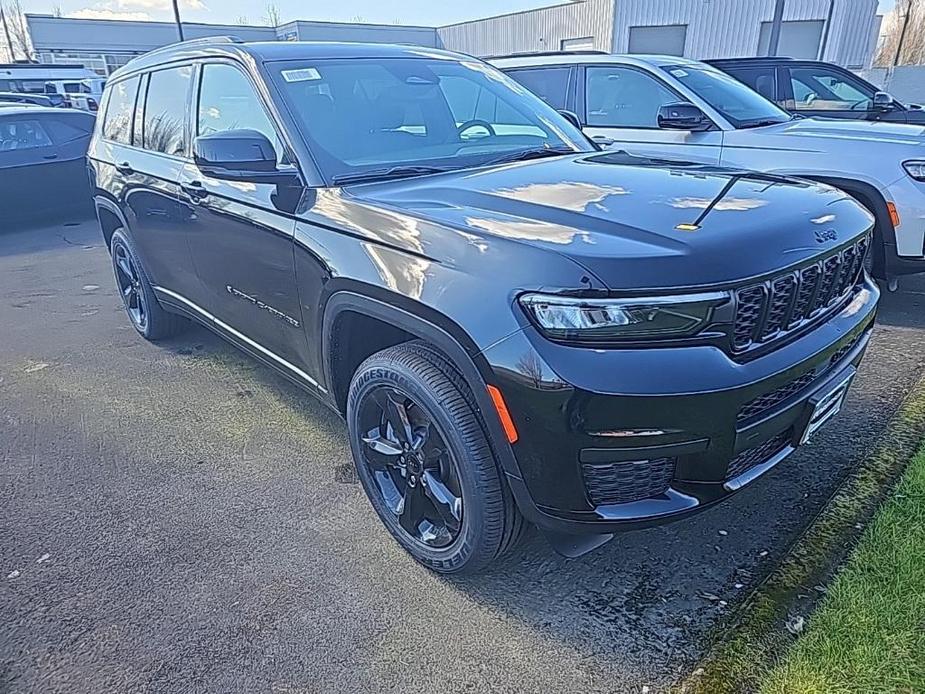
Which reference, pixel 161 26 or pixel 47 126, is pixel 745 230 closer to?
pixel 47 126

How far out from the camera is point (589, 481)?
195 cm

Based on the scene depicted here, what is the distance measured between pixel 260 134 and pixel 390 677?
2060mm

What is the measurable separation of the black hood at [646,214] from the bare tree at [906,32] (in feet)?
128

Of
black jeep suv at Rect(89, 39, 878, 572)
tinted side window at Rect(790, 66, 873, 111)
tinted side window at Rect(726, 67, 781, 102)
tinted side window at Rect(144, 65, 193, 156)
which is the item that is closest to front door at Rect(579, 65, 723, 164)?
black jeep suv at Rect(89, 39, 878, 572)

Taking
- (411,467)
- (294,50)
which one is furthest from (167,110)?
(411,467)

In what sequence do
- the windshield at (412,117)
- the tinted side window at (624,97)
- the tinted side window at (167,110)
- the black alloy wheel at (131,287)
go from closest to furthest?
the windshield at (412,117), the tinted side window at (167,110), the black alloy wheel at (131,287), the tinted side window at (624,97)

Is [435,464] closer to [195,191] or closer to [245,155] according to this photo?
[245,155]

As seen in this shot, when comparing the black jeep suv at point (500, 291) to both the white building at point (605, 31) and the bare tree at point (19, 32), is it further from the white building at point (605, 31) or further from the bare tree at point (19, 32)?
the bare tree at point (19, 32)

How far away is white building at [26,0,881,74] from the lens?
2461 centimetres

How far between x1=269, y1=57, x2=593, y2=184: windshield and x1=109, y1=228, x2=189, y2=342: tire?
220 centimetres

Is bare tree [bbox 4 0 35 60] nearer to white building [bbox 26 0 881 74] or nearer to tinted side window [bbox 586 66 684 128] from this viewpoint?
white building [bbox 26 0 881 74]

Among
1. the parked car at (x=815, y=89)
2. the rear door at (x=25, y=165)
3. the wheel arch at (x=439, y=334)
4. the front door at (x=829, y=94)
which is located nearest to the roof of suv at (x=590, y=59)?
the parked car at (x=815, y=89)

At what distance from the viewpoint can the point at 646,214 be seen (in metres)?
2.16

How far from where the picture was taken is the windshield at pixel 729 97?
5.45 m
